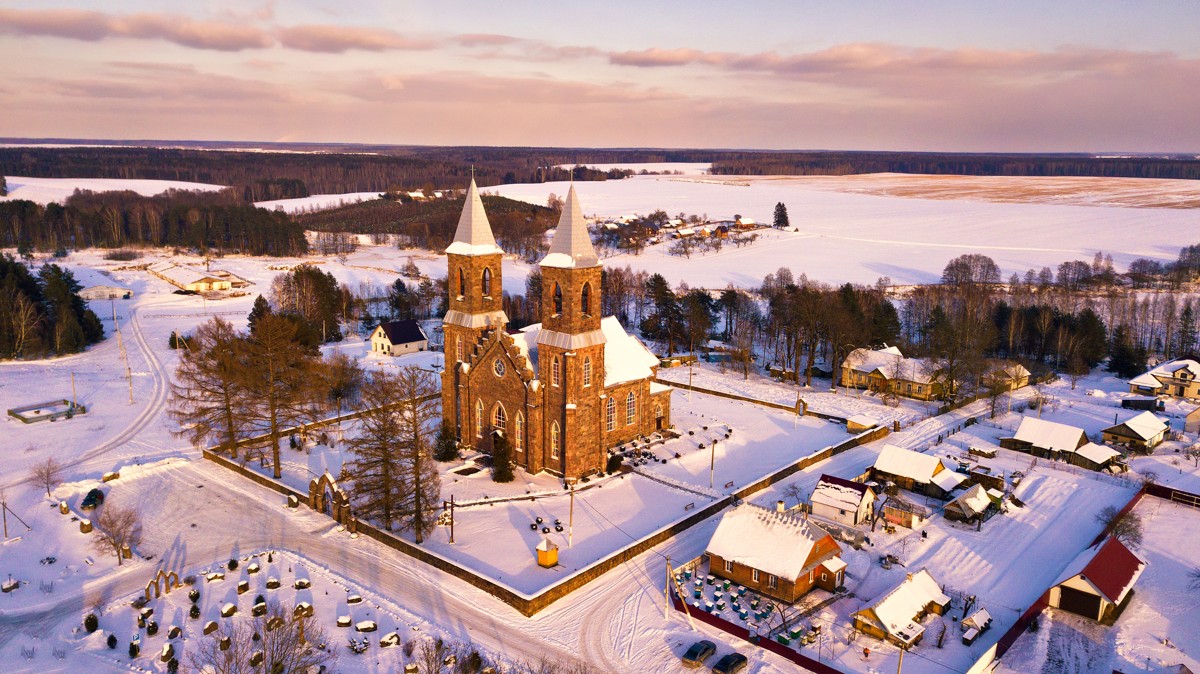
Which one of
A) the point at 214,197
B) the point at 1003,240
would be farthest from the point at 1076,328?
the point at 214,197

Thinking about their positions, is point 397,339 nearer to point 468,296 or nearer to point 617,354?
point 468,296

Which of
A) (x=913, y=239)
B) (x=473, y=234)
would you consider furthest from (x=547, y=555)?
(x=913, y=239)

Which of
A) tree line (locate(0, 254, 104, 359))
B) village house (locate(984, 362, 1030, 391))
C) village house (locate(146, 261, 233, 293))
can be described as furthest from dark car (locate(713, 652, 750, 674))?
village house (locate(146, 261, 233, 293))

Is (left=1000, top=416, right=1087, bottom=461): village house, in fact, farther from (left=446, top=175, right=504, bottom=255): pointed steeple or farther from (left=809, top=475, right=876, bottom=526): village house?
(left=446, top=175, right=504, bottom=255): pointed steeple

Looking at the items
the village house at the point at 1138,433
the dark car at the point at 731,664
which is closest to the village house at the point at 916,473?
the village house at the point at 1138,433

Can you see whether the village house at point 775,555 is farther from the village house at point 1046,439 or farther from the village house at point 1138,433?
the village house at point 1138,433
